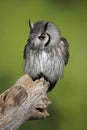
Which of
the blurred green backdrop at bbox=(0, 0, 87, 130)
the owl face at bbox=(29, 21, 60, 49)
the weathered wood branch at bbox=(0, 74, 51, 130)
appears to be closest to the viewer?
the weathered wood branch at bbox=(0, 74, 51, 130)

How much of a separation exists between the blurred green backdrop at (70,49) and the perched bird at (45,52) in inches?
54.2

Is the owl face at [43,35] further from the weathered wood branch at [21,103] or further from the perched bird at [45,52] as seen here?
the weathered wood branch at [21,103]

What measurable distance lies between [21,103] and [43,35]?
0.45 metres

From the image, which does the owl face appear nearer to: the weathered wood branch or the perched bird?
the perched bird

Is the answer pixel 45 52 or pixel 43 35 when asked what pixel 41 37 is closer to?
pixel 43 35

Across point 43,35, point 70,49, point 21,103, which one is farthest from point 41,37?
point 70,49

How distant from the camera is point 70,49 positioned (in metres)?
4.93

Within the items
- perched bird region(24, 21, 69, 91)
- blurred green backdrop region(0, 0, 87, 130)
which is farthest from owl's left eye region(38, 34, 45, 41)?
blurred green backdrop region(0, 0, 87, 130)

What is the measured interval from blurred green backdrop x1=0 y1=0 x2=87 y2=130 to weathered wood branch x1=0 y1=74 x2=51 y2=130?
1695mm

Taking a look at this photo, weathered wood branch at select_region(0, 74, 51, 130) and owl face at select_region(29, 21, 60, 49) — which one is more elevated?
owl face at select_region(29, 21, 60, 49)

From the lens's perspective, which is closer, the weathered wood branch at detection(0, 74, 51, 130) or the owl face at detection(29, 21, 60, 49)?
the weathered wood branch at detection(0, 74, 51, 130)

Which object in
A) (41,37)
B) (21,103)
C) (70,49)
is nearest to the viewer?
(21,103)

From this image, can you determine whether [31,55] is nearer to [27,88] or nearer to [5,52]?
[27,88]

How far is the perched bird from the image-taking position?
10.8ft
